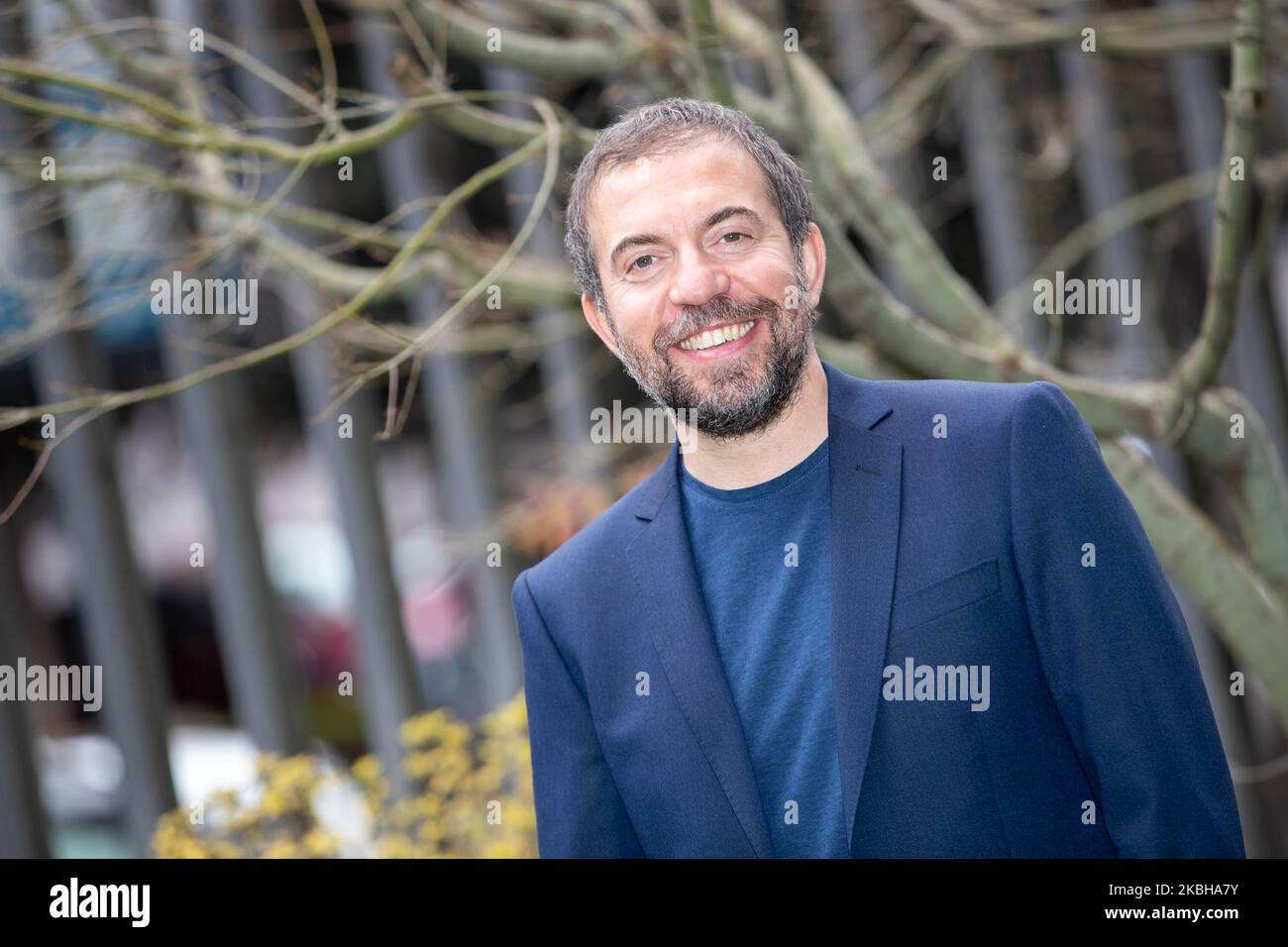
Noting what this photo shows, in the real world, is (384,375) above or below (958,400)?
above

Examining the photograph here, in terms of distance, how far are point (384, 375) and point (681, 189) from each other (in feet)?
11.6

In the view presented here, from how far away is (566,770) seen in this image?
2.44m

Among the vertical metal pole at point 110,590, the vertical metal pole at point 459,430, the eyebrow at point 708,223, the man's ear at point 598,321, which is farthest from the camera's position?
the vertical metal pole at point 459,430

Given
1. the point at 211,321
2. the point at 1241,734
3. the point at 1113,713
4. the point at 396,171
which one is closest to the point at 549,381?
the point at 396,171

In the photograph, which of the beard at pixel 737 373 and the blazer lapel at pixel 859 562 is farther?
the beard at pixel 737 373

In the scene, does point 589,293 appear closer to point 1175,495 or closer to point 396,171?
point 1175,495

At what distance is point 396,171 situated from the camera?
20.9ft

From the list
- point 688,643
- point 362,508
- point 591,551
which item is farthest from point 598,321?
point 362,508

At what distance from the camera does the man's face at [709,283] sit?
91.0 inches

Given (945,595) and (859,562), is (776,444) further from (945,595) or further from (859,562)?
(945,595)

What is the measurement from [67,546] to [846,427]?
474 centimetres

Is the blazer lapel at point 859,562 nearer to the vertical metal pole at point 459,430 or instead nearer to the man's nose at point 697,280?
the man's nose at point 697,280

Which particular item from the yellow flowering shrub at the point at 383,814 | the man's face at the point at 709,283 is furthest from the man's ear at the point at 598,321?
the yellow flowering shrub at the point at 383,814

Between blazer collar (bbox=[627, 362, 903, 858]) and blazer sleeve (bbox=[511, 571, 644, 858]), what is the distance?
0.20 m
